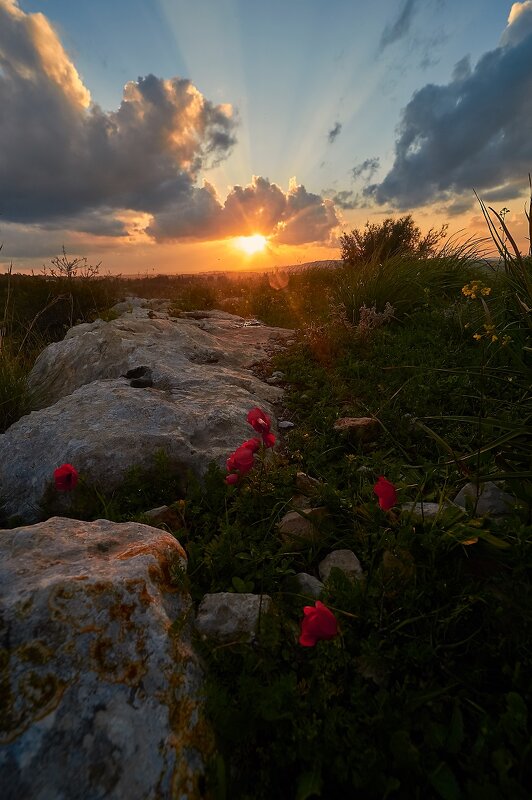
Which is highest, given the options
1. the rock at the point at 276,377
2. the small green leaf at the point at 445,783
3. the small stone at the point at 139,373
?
the small stone at the point at 139,373

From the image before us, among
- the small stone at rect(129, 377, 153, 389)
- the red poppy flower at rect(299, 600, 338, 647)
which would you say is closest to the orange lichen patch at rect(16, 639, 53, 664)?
the red poppy flower at rect(299, 600, 338, 647)

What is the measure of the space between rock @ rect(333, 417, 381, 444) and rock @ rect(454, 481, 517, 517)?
4.30ft

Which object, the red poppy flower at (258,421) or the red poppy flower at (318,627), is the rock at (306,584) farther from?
the red poppy flower at (258,421)

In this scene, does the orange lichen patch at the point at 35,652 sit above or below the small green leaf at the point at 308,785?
above

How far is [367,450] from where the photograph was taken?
11.6ft

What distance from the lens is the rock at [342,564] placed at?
6.78 ft

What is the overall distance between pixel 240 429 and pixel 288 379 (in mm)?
1757

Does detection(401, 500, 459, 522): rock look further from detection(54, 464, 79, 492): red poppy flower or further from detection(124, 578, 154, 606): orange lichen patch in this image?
detection(54, 464, 79, 492): red poppy flower

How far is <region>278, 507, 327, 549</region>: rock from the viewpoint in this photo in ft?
7.68

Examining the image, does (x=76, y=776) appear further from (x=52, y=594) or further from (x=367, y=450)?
(x=367, y=450)

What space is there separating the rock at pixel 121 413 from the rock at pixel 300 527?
910 millimetres

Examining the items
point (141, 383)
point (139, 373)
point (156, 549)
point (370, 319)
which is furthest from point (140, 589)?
point (370, 319)

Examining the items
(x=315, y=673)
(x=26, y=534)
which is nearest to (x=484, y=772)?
(x=315, y=673)

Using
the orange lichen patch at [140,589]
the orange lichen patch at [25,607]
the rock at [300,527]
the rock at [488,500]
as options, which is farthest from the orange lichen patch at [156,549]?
the rock at [488,500]
